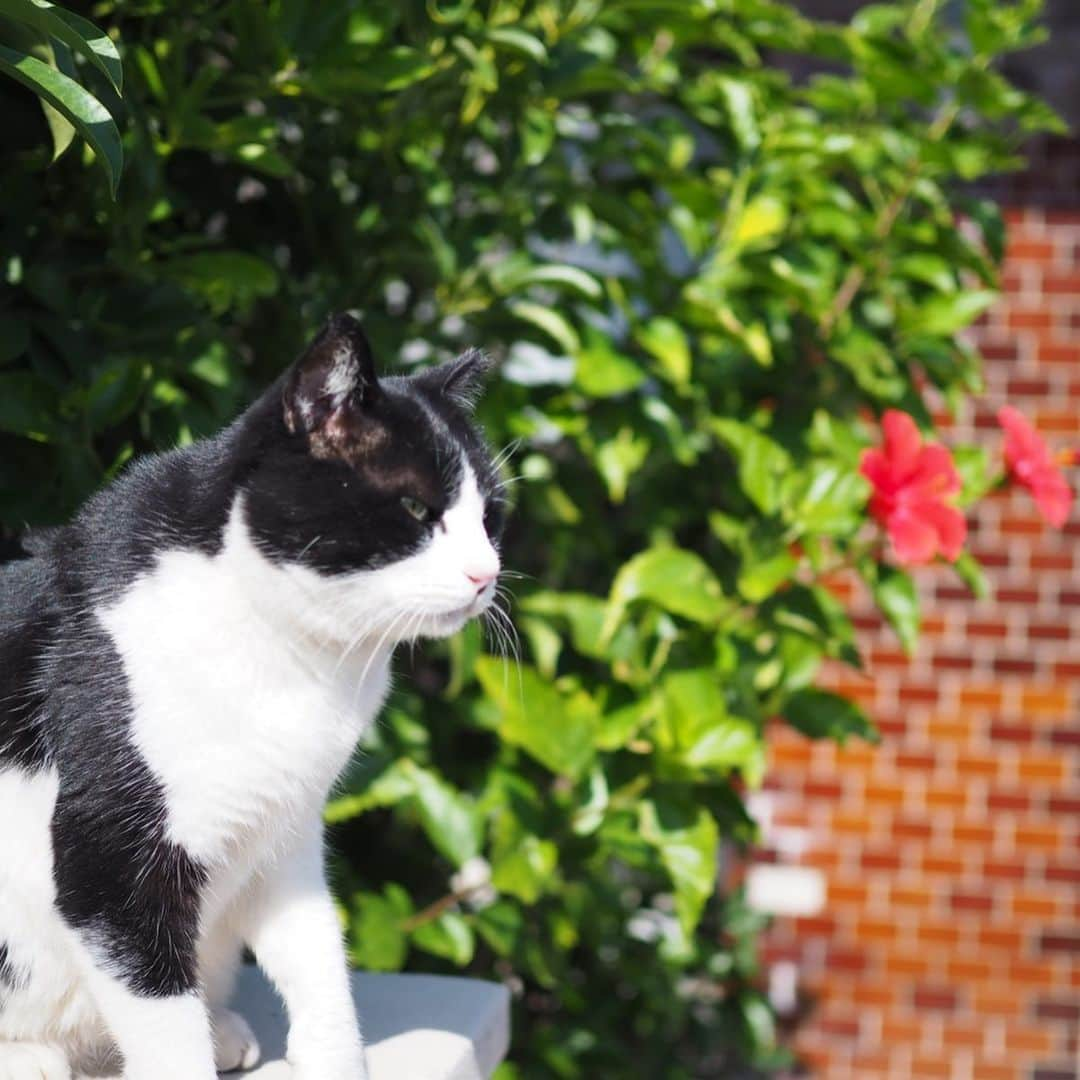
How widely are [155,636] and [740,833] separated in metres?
0.96

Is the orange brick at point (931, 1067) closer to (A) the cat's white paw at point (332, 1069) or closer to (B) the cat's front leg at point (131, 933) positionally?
(A) the cat's white paw at point (332, 1069)

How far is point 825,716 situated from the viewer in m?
1.88

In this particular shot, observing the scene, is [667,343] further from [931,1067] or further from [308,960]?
[931,1067]

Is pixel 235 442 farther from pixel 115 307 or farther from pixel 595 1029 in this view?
pixel 595 1029

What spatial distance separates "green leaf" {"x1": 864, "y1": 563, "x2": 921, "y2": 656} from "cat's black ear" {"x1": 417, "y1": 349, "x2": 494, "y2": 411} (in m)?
0.81

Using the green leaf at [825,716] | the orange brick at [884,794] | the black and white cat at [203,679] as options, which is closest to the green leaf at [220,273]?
the black and white cat at [203,679]

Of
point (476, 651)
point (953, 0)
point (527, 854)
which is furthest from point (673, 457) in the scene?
point (953, 0)

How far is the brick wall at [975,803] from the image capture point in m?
3.15

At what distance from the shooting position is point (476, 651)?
167 centimetres

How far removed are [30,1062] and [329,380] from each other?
0.56 meters

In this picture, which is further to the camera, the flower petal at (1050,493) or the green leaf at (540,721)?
the flower petal at (1050,493)

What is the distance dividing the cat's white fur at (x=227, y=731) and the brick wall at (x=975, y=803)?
2226mm

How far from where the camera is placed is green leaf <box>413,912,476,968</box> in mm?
1664

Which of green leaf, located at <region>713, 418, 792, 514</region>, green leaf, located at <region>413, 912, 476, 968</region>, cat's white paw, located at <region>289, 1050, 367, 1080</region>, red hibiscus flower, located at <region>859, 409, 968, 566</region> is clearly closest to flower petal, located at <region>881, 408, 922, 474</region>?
red hibiscus flower, located at <region>859, 409, 968, 566</region>
